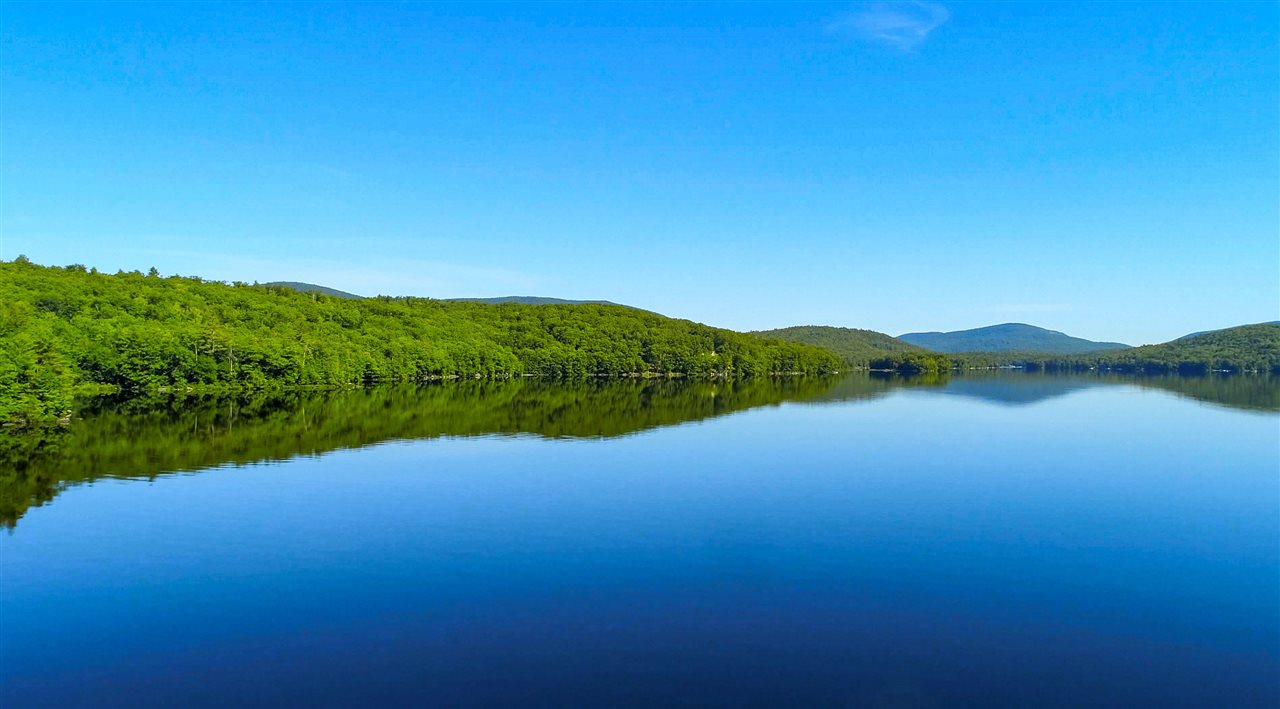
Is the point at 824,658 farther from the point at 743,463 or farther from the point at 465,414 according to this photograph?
the point at 465,414

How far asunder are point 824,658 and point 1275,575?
12425 millimetres

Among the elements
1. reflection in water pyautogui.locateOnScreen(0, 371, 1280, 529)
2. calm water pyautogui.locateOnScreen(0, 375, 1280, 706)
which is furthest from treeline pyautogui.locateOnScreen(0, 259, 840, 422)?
calm water pyautogui.locateOnScreen(0, 375, 1280, 706)

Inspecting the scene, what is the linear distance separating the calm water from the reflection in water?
0.49 m

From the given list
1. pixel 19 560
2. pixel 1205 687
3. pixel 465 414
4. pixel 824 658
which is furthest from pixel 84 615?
pixel 465 414

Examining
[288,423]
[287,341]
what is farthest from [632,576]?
[287,341]

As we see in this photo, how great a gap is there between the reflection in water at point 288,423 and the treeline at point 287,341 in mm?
6189

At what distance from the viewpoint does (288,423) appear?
45.8 metres

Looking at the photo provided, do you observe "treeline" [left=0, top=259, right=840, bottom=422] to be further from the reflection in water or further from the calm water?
the calm water

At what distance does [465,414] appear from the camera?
54.0 metres

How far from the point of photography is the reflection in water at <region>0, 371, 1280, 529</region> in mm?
29469

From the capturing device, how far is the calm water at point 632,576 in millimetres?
11750

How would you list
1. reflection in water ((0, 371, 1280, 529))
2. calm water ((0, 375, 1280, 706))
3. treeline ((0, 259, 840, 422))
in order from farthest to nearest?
treeline ((0, 259, 840, 422))
reflection in water ((0, 371, 1280, 529))
calm water ((0, 375, 1280, 706))

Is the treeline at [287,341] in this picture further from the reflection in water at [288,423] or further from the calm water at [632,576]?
the calm water at [632,576]

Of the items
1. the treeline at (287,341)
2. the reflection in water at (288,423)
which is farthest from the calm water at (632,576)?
the treeline at (287,341)
